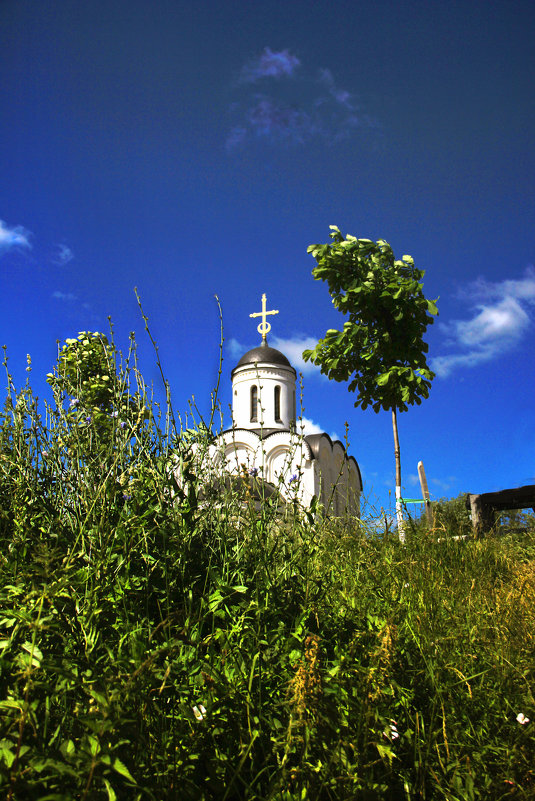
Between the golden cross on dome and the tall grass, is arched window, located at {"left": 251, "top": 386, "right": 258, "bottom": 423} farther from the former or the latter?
the tall grass

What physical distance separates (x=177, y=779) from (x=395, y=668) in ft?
3.60

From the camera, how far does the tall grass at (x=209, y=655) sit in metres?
1.55

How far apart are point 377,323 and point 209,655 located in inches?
354

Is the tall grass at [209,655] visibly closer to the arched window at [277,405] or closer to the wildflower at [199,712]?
the wildflower at [199,712]

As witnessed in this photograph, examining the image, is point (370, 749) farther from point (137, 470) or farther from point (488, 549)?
point (488, 549)

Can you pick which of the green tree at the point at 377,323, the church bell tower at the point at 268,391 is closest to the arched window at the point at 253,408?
the church bell tower at the point at 268,391

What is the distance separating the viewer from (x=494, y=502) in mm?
7758

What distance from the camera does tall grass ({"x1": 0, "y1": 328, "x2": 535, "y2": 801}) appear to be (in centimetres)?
155

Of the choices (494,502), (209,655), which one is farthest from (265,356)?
(209,655)

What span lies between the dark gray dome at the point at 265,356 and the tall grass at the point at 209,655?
2057 centimetres

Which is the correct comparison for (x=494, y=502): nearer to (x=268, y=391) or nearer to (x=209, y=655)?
(x=209, y=655)

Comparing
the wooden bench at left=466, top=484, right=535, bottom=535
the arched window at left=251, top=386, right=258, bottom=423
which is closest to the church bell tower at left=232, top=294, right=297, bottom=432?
the arched window at left=251, top=386, right=258, bottom=423

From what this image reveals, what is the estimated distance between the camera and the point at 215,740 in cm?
185

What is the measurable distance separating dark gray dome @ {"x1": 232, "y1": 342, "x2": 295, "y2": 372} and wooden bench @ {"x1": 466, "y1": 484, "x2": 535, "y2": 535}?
16.6m
